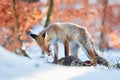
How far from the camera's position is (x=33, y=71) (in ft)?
14.1

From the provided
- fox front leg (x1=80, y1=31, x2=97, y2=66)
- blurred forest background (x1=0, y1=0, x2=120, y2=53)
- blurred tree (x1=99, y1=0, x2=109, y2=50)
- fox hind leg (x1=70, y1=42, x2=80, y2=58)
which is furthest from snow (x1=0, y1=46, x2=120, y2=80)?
blurred tree (x1=99, y1=0, x2=109, y2=50)

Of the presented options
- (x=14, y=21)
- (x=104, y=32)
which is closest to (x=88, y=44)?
(x=14, y=21)

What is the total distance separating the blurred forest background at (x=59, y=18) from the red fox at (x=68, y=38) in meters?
5.36

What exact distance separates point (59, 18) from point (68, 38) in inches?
464

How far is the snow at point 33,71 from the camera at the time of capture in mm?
4137

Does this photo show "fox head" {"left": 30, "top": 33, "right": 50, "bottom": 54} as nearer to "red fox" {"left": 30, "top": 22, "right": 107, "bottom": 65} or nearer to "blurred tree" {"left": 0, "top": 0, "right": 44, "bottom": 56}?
"red fox" {"left": 30, "top": 22, "right": 107, "bottom": 65}

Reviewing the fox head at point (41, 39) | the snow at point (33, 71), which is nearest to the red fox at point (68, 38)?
the fox head at point (41, 39)

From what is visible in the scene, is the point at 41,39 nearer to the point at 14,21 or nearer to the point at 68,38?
the point at 68,38

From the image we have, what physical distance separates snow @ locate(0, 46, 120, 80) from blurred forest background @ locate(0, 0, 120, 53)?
34.5 ft

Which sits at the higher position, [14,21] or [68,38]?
[14,21]

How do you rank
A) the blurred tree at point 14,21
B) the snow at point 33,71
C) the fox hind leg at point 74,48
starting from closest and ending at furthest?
the snow at point 33,71 < the fox hind leg at point 74,48 < the blurred tree at point 14,21

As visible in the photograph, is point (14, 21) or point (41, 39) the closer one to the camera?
point (41, 39)

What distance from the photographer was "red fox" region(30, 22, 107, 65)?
9.43 m

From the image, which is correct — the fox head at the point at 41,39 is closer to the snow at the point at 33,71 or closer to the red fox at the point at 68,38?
the red fox at the point at 68,38
